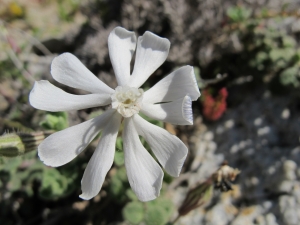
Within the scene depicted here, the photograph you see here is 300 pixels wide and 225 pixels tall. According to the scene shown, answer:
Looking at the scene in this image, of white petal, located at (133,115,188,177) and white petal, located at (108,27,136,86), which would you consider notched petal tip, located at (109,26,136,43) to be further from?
white petal, located at (133,115,188,177)

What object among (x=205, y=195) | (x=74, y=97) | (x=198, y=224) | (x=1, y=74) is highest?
(x=74, y=97)

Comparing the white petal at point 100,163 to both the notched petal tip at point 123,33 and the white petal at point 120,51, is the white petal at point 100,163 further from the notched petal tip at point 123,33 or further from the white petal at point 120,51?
the notched petal tip at point 123,33

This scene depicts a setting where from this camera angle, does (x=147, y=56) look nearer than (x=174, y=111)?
No

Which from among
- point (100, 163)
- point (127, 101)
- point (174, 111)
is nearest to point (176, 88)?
point (174, 111)

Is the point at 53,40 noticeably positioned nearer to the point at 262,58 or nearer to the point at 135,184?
the point at 262,58

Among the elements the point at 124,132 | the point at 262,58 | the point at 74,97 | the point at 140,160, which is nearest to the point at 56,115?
the point at 74,97

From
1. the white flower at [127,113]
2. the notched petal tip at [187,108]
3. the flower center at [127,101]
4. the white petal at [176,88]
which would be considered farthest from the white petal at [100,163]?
the notched petal tip at [187,108]

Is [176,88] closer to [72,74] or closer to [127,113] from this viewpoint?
[127,113]
